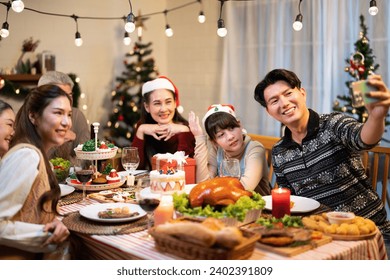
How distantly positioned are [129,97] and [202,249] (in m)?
4.18

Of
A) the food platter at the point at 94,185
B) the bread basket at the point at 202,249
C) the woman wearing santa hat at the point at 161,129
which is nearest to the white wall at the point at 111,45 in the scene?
the woman wearing santa hat at the point at 161,129

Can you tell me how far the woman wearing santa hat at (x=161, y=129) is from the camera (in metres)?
3.23

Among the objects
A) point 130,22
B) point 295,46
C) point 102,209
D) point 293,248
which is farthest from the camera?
point 295,46

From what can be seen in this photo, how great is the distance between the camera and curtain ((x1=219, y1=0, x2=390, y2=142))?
4.27 m

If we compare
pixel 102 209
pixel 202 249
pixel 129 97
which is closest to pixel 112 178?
pixel 102 209

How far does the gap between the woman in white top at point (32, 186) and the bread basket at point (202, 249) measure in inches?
16.6

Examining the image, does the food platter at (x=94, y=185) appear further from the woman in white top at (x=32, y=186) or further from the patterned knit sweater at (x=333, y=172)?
the patterned knit sweater at (x=333, y=172)

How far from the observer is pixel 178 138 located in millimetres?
3254

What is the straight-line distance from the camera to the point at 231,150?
2.73 metres

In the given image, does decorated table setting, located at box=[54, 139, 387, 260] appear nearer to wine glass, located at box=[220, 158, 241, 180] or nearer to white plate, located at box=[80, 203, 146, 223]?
white plate, located at box=[80, 203, 146, 223]

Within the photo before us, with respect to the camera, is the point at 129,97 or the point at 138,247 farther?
the point at 129,97

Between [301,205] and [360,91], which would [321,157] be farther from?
Result: [360,91]

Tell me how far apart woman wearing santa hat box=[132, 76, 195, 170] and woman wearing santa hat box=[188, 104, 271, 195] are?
329 mm

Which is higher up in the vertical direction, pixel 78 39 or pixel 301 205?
pixel 78 39
